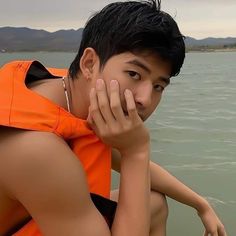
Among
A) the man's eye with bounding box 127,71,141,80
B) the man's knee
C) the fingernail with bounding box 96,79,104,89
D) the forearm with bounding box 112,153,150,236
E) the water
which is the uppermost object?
the man's eye with bounding box 127,71,141,80

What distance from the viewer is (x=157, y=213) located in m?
2.21

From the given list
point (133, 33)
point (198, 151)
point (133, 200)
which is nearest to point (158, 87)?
point (133, 33)

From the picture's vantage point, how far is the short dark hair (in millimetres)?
1674

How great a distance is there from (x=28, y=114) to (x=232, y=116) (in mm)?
5831

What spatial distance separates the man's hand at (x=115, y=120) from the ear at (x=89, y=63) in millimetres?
68

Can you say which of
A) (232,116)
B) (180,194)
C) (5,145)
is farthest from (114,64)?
(232,116)

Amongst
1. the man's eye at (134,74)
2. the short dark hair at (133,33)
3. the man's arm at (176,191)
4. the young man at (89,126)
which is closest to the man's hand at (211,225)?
the man's arm at (176,191)

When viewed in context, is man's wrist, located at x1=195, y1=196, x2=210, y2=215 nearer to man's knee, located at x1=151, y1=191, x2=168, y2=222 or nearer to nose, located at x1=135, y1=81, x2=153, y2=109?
man's knee, located at x1=151, y1=191, x2=168, y2=222

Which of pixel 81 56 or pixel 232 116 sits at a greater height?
pixel 81 56

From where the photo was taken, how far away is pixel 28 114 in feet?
5.09

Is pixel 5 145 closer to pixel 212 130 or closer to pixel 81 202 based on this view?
pixel 81 202

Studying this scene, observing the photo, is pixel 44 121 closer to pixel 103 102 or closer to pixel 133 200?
pixel 103 102

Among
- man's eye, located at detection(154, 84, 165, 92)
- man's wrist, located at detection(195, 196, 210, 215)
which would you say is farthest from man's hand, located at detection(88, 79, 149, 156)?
man's wrist, located at detection(195, 196, 210, 215)

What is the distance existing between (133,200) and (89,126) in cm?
27
